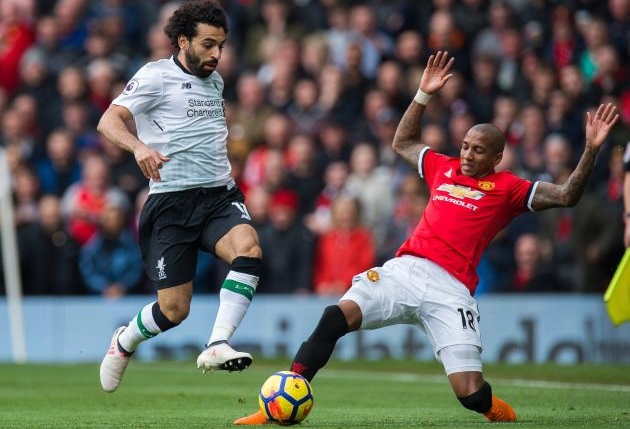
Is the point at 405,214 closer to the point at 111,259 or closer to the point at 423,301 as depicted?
the point at 111,259

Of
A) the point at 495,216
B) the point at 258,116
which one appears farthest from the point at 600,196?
the point at 495,216

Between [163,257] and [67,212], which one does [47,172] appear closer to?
[67,212]

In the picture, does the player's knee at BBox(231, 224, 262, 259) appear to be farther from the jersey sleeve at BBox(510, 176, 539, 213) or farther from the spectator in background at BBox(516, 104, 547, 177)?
the spectator in background at BBox(516, 104, 547, 177)

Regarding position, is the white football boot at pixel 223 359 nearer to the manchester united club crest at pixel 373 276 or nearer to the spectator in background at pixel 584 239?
the manchester united club crest at pixel 373 276

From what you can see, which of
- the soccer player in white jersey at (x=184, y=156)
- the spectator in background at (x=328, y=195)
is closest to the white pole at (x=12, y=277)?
the spectator in background at (x=328, y=195)

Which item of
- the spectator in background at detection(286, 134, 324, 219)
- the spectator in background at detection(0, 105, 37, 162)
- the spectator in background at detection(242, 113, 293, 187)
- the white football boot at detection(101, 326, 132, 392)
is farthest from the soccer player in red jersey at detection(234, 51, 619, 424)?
the spectator in background at detection(0, 105, 37, 162)

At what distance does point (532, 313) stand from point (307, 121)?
456 cm

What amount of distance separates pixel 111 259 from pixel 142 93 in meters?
8.68

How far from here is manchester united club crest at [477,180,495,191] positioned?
33.0 feet

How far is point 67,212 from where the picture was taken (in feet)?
64.3

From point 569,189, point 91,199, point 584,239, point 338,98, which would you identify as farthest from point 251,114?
point 569,189

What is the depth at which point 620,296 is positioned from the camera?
1204cm

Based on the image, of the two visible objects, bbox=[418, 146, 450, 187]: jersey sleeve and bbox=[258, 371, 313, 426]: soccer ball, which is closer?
bbox=[258, 371, 313, 426]: soccer ball

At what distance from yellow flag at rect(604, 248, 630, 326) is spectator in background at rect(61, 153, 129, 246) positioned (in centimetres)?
844
